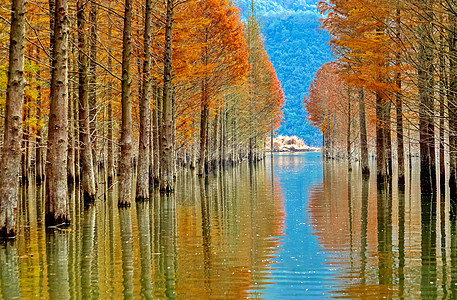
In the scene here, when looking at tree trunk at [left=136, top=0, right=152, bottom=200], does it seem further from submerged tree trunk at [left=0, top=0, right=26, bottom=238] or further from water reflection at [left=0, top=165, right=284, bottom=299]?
submerged tree trunk at [left=0, top=0, right=26, bottom=238]

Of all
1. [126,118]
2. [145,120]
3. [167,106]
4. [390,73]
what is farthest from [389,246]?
[390,73]

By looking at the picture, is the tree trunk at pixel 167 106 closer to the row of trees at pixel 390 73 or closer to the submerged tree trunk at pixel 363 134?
the row of trees at pixel 390 73

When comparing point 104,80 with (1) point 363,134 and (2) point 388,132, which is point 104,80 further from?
(2) point 388,132

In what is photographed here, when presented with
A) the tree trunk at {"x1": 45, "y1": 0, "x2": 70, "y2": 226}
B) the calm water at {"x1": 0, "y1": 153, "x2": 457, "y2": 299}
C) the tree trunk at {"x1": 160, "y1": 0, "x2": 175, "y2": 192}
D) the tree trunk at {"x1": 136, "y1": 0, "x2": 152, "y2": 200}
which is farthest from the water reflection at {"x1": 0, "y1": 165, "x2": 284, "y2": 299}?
the tree trunk at {"x1": 160, "y1": 0, "x2": 175, "y2": 192}

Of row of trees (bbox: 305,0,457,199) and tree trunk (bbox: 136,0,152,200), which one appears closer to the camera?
row of trees (bbox: 305,0,457,199)

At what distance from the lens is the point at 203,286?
21.4ft

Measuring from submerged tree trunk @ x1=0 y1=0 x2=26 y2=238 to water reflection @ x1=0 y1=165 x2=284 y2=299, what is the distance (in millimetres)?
780

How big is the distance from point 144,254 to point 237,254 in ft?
4.71

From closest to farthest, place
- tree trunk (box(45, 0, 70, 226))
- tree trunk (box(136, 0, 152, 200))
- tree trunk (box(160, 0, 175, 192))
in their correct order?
tree trunk (box(45, 0, 70, 226)) < tree trunk (box(136, 0, 152, 200)) < tree trunk (box(160, 0, 175, 192))

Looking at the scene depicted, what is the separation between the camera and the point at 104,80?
980 inches

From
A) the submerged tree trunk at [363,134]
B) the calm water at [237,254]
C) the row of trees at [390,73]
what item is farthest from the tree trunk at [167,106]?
the submerged tree trunk at [363,134]

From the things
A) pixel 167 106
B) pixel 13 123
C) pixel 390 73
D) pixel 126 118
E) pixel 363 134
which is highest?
pixel 390 73

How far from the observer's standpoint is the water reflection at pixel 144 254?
6.43m

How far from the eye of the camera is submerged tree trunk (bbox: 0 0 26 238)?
31.8ft
